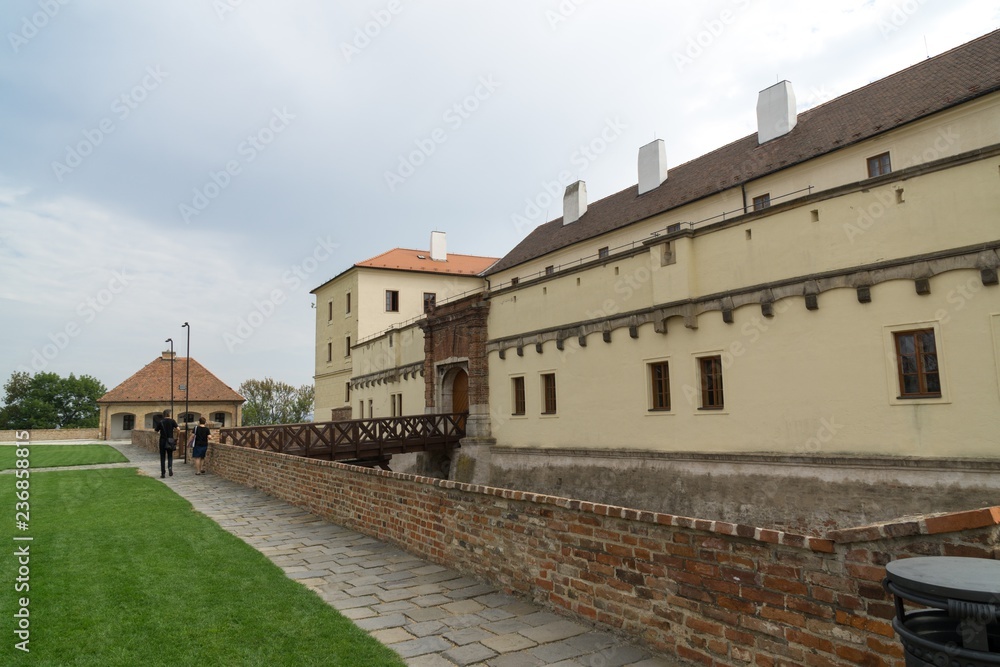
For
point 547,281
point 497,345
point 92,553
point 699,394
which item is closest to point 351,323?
point 497,345

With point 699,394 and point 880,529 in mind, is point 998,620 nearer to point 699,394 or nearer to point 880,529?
point 880,529

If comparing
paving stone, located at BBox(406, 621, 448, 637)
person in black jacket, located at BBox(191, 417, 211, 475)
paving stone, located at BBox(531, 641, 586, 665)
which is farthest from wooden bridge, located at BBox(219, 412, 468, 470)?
paving stone, located at BBox(531, 641, 586, 665)

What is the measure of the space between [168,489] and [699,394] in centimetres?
1287

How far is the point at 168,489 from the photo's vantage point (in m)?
14.6

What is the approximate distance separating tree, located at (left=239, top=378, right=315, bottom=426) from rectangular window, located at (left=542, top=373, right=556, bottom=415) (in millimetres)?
58693

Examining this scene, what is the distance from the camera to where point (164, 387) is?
167 feet

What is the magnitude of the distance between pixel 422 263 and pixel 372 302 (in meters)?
4.30

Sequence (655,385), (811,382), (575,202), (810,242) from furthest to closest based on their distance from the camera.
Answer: (575,202) < (655,385) < (810,242) < (811,382)

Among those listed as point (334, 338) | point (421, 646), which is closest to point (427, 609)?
point (421, 646)

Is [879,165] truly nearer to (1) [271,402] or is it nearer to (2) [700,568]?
(2) [700,568]

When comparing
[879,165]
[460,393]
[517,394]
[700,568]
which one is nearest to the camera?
[700,568]

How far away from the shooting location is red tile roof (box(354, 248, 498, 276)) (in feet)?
123

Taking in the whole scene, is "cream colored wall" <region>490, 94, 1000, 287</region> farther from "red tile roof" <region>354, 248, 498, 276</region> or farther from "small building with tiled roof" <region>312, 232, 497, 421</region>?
"red tile roof" <region>354, 248, 498, 276</region>

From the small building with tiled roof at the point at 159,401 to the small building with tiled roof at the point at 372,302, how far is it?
13674mm
